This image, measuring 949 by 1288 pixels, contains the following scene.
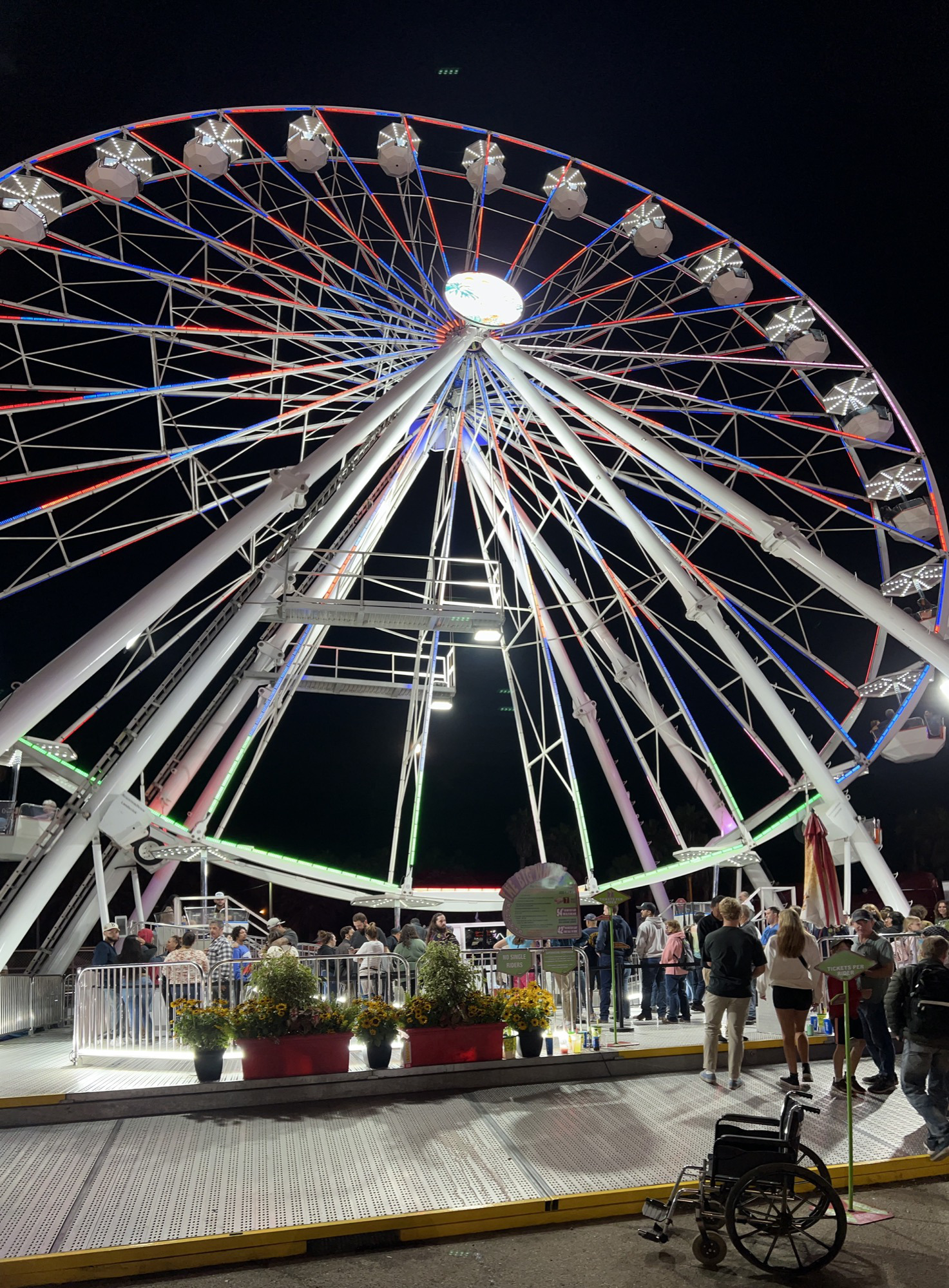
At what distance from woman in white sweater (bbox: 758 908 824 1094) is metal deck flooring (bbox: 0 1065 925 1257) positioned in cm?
40

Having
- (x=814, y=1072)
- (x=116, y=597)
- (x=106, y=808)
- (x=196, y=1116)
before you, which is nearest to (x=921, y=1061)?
(x=814, y=1072)

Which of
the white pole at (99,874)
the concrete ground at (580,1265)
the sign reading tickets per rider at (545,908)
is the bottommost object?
the concrete ground at (580,1265)

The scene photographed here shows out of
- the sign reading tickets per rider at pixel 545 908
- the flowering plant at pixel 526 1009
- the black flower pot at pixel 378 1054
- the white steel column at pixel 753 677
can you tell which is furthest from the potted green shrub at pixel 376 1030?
the white steel column at pixel 753 677

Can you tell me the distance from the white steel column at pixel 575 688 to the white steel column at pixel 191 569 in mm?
4103

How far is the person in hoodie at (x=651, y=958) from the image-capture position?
16.0m

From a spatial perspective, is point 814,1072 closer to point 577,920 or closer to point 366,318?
point 577,920

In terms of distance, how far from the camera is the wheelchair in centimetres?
661

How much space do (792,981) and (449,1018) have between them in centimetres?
383

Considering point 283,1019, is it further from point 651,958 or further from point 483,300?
point 483,300

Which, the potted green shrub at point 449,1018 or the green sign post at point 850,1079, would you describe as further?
the potted green shrub at point 449,1018

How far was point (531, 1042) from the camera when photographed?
40.1 feet

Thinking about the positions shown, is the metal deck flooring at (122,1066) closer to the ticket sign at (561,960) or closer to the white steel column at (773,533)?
the ticket sign at (561,960)

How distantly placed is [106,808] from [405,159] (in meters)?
12.6

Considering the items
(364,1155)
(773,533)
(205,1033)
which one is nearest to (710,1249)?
(364,1155)
